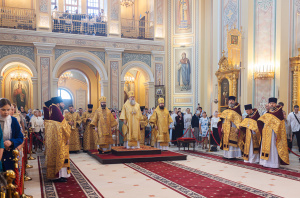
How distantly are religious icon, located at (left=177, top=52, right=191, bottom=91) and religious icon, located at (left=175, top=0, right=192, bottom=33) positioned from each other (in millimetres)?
1444

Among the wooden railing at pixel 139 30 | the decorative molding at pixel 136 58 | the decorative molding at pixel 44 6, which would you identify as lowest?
the decorative molding at pixel 136 58

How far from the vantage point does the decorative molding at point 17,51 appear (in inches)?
619

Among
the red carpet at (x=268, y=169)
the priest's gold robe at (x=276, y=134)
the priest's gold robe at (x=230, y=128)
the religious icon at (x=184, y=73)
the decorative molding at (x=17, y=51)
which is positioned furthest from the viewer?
the religious icon at (x=184, y=73)

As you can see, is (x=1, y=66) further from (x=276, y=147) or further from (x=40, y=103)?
(x=276, y=147)

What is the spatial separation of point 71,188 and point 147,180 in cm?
149

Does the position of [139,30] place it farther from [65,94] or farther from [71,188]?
[71,188]

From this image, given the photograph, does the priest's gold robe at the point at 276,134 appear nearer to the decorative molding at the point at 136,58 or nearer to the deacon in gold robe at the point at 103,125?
the deacon in gold robe at the point at 103,125

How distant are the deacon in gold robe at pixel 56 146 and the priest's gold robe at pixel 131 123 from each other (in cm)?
344

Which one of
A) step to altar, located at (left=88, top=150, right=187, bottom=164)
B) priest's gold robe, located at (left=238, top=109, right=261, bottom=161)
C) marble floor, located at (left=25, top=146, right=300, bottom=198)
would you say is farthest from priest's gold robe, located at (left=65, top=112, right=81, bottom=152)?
priest's gold robe, located at (left=238, top=109, right=261, bottom=161)

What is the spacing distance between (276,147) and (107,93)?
36.7ft

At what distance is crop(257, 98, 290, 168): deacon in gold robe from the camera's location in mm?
7730

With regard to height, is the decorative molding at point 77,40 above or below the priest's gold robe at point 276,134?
above

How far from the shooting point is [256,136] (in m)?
8.45

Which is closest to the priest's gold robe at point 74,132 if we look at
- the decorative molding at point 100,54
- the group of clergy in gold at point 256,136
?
the group of clergy in gold at point 256,136
